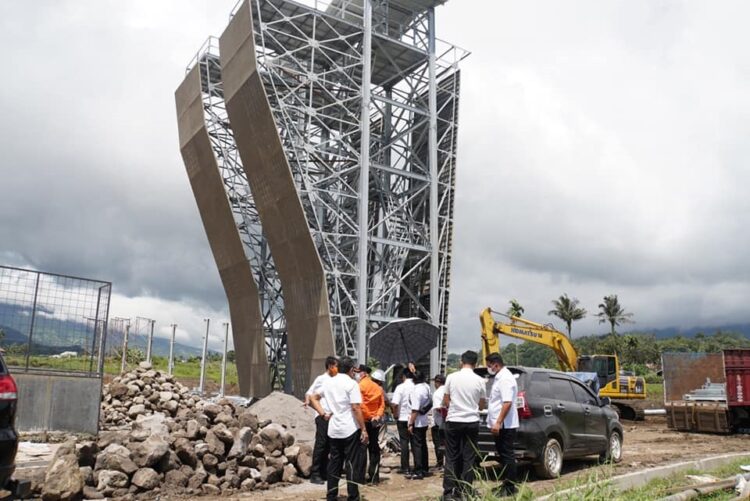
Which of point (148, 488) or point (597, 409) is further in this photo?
point (597, 409)

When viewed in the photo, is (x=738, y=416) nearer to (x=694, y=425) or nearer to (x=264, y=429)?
(x=694, y=425)

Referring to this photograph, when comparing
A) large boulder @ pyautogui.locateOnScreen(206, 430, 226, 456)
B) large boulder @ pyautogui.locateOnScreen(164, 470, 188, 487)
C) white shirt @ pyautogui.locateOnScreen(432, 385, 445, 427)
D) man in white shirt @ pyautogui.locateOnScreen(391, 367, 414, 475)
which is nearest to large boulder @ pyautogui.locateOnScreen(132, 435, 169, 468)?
large boulder @ pyautogui.locateOnScreen(164, 470, 188, 487)

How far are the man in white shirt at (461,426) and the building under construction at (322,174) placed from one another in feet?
47.5

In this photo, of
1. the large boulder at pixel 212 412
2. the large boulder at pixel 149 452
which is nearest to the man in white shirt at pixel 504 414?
the large boulder at pixel 149 452

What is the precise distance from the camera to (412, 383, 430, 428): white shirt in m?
11.0

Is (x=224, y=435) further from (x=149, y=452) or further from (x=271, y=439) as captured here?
(x=149, y=452)

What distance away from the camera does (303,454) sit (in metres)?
10.8

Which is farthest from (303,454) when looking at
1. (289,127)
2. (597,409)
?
(289,127)

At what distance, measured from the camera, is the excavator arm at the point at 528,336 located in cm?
2192

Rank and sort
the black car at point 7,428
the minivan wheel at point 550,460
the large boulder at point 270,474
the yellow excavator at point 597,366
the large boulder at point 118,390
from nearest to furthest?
the black car at point 7,428 → the minivan wheel at point 550,460 → the large boulder at point 270,474 → the large boulder at point 118,390 → the yellow excavator at point 597,366

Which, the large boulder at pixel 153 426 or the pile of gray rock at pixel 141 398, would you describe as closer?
the large boulder at pixel 153 426

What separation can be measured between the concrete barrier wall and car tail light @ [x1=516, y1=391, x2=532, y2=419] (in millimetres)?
7026

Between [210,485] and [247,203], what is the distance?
21.3 metres

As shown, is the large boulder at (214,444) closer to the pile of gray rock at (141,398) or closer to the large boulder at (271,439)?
the large boulder at (271,439)
